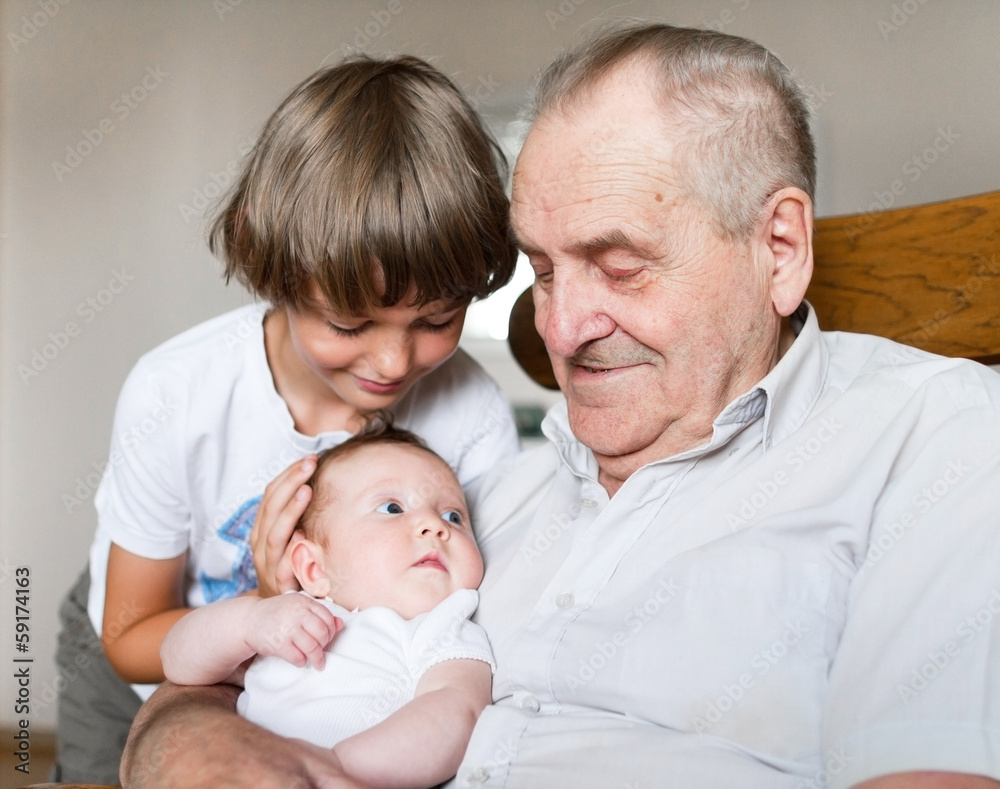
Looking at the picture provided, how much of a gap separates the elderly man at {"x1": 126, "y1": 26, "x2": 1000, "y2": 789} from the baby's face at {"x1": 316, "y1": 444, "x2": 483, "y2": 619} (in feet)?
0.30

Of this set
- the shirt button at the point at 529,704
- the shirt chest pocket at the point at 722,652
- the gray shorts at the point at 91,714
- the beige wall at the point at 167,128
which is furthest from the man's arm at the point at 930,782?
the beige wall at the point at 167,128

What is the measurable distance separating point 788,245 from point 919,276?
12.5 inches

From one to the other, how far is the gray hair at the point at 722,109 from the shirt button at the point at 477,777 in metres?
0.77

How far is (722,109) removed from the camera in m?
1.24

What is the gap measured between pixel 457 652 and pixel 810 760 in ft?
1.57

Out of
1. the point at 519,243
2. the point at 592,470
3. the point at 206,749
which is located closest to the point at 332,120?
the point at 519,243

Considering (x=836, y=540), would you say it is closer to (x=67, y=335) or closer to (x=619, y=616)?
(x=619, y=616)

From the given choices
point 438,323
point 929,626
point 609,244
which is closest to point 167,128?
point 438,323

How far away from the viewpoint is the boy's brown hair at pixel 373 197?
1437 millimetres

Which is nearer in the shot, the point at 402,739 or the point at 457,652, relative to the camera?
the point at 402,739

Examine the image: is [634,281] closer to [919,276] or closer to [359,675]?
[919,276]

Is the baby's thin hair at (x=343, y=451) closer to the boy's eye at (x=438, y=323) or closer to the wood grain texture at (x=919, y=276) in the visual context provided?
the boy's eye at (x=438, y=323)

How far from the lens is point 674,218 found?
123 centimetres

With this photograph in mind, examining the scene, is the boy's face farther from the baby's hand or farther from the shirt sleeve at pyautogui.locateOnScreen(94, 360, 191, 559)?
the baby's hand
